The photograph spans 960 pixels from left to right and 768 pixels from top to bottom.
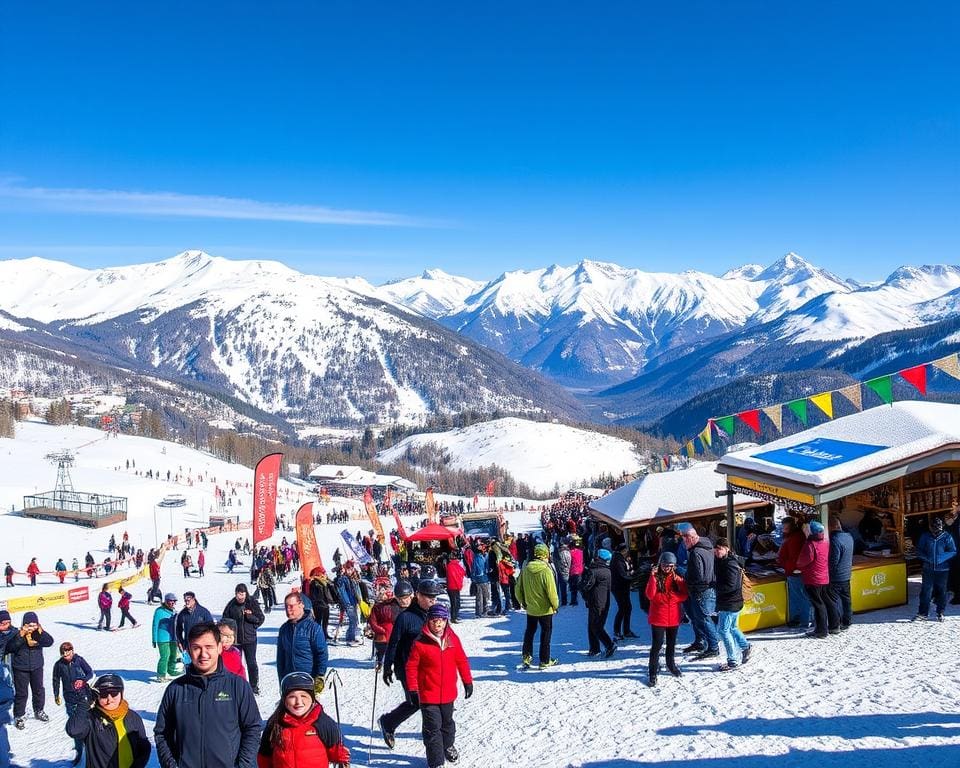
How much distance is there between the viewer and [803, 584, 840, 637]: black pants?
33.1 ft

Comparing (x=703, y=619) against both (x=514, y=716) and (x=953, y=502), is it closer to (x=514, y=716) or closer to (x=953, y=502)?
(x=514, y=716)

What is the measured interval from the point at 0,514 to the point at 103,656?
144 ft

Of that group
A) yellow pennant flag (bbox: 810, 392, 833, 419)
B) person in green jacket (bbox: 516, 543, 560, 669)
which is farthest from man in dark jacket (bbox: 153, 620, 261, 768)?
yellow pennant flag (bbox: 810, 392, 833, 419)

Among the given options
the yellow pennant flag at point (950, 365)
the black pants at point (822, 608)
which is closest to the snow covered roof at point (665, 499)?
the yellow pennant flag at point (950, 365)

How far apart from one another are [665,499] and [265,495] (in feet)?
45.9

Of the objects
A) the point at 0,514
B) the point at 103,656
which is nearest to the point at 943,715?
the point at 103,656

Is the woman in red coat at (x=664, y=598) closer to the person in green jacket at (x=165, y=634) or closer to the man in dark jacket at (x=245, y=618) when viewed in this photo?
the man in dark jacket at (x=245, y=618)

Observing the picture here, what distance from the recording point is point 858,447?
40.7ft

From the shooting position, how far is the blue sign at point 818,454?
12.0m

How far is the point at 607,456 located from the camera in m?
172

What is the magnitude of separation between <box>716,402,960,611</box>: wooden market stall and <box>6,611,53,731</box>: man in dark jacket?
449 inches

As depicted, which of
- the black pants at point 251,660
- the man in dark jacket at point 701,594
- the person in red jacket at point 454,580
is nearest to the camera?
the man in dark jacket at point 701,594

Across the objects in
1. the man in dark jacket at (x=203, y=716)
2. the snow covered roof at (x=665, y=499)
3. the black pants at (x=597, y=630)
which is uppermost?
the snow covered roof at (x=665, y=499)

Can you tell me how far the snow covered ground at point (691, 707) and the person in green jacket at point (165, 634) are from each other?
1.56ft
